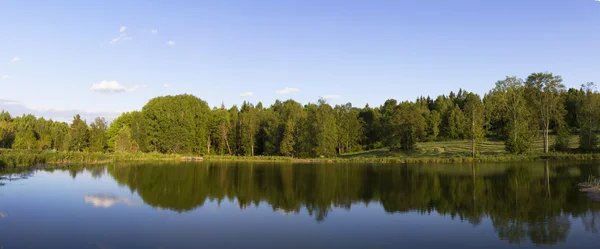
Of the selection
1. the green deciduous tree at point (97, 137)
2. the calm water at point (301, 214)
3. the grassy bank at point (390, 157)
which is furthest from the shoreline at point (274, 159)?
the green deciduous tree at point (97, 137)

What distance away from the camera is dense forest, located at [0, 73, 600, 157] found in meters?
54.2

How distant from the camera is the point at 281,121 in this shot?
7756 centimetres

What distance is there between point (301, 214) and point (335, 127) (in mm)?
49488

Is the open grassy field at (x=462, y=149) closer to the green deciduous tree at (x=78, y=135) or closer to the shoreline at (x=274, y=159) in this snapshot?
the shoreline at (x=274, y=159)

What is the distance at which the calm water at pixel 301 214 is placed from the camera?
13.5 m

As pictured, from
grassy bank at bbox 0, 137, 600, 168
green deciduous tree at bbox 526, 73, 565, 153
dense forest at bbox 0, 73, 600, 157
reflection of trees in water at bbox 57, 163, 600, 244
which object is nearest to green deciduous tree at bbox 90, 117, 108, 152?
dense forest at bbox 0, 73, 600, 157

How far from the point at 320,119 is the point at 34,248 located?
5193 centimetres

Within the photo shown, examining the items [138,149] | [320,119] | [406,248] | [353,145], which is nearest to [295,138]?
[320,119]

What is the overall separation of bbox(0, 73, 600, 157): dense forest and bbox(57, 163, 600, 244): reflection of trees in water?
24.8 m

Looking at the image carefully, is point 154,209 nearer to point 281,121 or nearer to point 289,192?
point 289,192

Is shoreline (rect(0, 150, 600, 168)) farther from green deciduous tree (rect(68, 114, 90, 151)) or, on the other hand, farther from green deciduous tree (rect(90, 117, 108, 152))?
green deciduous tree (rect(68, 114, 90, 151))

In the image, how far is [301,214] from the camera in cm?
1838

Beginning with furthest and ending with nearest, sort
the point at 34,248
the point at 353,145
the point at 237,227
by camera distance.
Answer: the point at 353,145
the point at 237,227
the point at 34,248

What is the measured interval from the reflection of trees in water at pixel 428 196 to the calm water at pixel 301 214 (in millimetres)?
59
